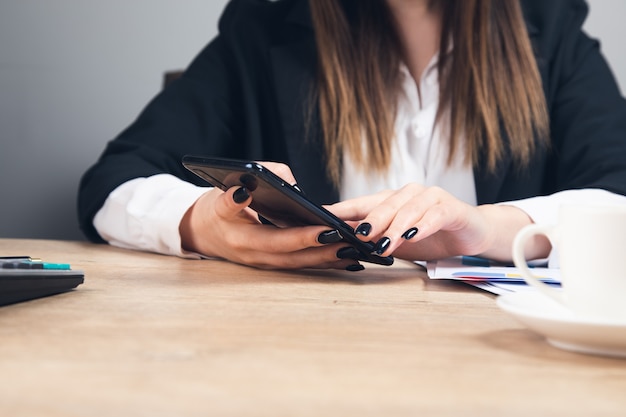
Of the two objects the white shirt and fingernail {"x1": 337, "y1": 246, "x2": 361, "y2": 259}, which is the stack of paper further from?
the white shirt

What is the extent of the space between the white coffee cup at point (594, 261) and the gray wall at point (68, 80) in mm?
1851

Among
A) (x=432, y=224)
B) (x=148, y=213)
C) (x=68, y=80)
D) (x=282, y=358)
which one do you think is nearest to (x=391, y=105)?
(x=148, y=213)

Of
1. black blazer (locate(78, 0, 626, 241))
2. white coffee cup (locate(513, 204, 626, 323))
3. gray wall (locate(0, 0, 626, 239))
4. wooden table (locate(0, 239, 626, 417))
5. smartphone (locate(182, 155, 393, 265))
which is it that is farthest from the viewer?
gray wall (locate(0, 0, 626, 239))

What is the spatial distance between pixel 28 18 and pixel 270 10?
979mm

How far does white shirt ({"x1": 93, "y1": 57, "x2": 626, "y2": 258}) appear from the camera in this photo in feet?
3.32

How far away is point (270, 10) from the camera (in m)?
1.57

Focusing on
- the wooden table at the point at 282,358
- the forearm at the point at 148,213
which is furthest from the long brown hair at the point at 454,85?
the wooden table at the point at 282,358

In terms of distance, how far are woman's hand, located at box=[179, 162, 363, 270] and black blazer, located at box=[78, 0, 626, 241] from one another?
0.35 meters

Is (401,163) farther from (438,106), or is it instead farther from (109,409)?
(109,409)

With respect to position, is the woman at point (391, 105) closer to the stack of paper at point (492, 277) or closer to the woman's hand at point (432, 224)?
the woman's hand at point (432, 224)

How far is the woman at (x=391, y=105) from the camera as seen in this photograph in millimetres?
1342

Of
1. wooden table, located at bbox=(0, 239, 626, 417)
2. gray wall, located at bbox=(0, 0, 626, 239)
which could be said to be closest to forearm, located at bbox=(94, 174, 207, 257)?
wooden table, located at bbox=(0, 239, 626, 417)

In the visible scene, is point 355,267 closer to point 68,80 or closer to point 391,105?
point 391,105

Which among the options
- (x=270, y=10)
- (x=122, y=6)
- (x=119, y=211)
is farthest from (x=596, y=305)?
(x=122, y=6)
